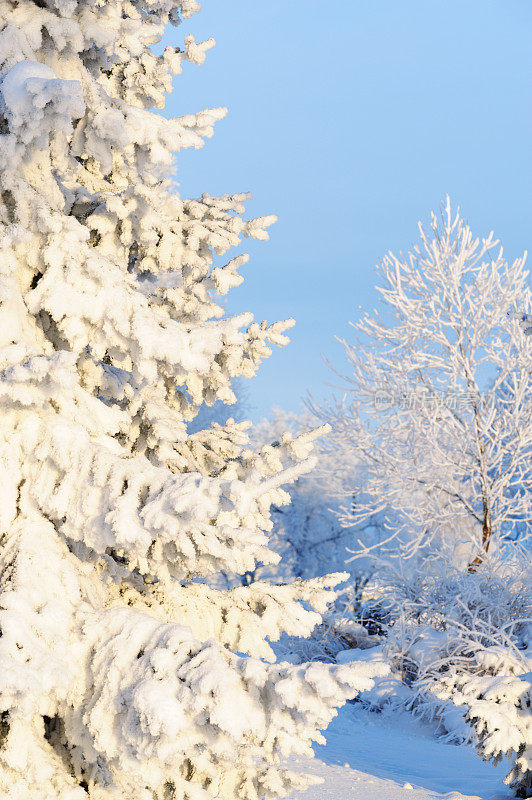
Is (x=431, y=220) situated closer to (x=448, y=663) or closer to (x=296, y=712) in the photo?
(x=448, y=663)

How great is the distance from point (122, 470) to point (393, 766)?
7736 millimetres

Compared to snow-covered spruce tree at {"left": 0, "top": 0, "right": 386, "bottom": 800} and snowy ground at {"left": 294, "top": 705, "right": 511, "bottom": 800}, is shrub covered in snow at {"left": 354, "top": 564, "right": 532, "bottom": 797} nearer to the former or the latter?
snowy ground at {"left": 294, "top": 705, "right": 511, "bottom": 800}

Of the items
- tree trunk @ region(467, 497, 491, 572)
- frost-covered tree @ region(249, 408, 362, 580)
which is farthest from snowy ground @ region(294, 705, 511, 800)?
frost-covered tree @ region(249, 408, 362, 580)

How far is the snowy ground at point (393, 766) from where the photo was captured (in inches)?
289

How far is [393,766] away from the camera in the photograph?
909 centimetres

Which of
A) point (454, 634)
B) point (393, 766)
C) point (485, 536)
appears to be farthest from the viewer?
point (485, 536)

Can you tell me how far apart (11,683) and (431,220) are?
36.9 ft

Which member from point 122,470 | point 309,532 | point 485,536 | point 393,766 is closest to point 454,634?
point 485,536

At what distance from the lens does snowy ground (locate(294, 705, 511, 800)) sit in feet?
24.1

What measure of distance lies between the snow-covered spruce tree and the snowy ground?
402 cm

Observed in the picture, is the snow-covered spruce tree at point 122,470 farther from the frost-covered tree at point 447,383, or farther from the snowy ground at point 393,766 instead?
the frost-covered tree at point 447,383

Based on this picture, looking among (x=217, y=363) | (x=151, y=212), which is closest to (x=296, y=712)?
(x=217, y=363)

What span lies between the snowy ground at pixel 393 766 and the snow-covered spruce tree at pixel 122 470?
158 inches

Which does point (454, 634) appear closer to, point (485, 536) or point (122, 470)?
point (485, 536)
